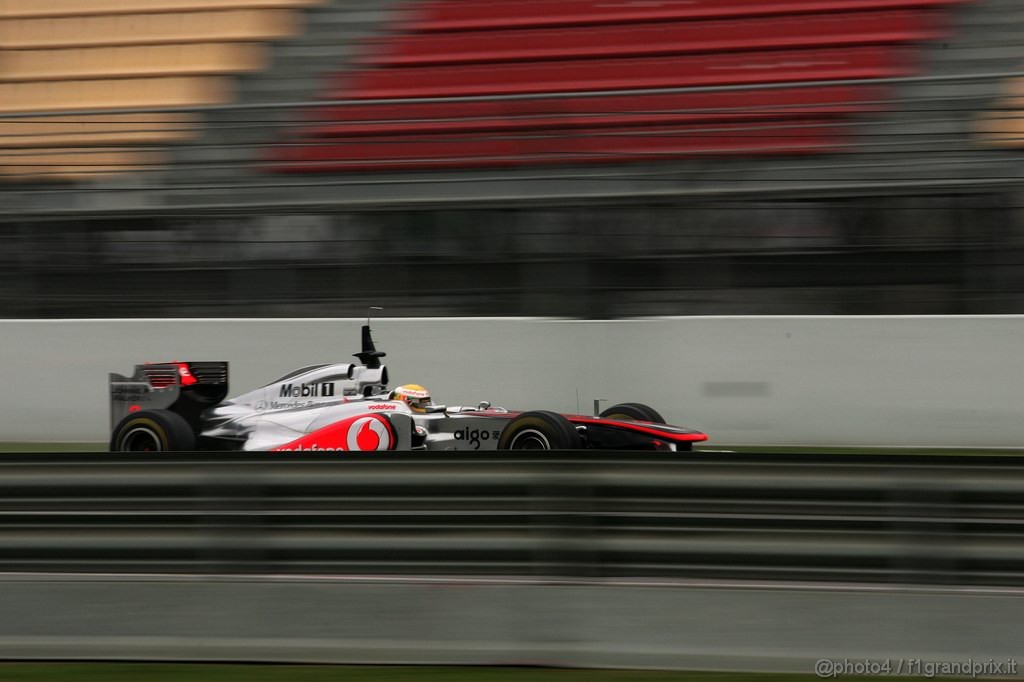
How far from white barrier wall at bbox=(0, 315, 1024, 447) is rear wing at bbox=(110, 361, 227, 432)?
0.96 meters

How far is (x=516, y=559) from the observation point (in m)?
3.50

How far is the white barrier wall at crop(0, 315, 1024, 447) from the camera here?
306 inches

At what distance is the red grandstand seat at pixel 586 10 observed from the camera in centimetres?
1188

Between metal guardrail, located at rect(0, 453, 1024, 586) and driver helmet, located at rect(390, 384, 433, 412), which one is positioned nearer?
metal guardrail, located at rect(0, 453, 1024, 586)

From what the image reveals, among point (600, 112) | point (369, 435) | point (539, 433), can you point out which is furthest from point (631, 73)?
point (369, 435)

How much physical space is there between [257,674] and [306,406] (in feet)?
14.3

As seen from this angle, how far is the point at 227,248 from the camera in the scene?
889 centimetres

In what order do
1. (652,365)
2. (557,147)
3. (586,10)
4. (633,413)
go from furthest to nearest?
(586,10)
(557,147)
(652,365)
(633,413)

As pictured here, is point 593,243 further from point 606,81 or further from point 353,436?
point 606,81

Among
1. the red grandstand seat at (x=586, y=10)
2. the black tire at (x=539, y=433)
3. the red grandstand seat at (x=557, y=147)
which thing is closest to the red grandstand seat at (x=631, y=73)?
the red grandstand seat at (x=586, y=10)

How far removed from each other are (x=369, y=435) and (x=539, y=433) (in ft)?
3.49

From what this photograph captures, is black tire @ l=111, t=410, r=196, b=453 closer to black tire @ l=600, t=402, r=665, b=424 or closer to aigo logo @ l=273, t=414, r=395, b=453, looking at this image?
aigo logo @ l=273, t=414, r=395, b=453

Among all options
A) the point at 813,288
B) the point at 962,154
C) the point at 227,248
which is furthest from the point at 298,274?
the point at 962,154

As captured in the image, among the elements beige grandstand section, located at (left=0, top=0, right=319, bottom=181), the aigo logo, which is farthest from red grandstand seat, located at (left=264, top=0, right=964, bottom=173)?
the aigo logo
